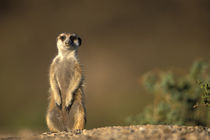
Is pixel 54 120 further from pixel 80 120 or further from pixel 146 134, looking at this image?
pixel 146 134

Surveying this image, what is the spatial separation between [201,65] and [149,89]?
0.82 metres

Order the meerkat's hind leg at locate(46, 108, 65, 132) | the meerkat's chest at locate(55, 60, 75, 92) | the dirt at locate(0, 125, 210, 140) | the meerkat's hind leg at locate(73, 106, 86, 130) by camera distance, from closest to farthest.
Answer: the dirt at locate(0, 125, 210, 140), the meerkat's hind leg at locate(73, 106, 86, 130), the meerkat's hind leg at locate(46, 108, 65, 132), the meerkat's chest at locate(55, 60, 75, 92)

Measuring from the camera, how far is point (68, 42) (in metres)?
4.43

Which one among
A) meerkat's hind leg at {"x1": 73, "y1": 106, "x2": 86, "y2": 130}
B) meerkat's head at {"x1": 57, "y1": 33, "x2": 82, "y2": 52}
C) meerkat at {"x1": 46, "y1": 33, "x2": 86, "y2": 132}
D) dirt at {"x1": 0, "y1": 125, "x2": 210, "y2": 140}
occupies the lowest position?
dirt at {"x1": 0, "y1": 125, "x2": 210, "y2": 140}

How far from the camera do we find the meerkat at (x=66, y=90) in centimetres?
404

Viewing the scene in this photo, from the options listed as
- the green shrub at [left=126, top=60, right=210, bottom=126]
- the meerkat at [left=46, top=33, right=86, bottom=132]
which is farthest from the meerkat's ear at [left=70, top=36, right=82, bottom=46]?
the green shrub at [left=126, top=60, right=210, bottom=126]

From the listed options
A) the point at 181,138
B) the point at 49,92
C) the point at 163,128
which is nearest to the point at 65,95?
the point at 49,92

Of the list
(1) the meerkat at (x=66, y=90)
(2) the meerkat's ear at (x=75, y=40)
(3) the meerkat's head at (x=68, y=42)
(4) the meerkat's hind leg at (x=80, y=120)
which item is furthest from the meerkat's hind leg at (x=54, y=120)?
(2) the meerkat's ear at (x=75, y=40)

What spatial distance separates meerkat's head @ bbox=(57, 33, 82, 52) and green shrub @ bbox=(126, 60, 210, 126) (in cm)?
117

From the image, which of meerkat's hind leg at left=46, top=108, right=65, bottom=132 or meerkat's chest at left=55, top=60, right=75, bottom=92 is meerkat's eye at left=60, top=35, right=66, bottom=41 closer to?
meerkat's chest at left=55, top=60, right=75, bottom=92

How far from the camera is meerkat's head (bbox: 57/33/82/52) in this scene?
4450mm

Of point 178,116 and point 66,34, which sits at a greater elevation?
point 66,34

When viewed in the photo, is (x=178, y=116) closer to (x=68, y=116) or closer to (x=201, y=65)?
(x=201, y=65)

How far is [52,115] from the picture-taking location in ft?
13.3
